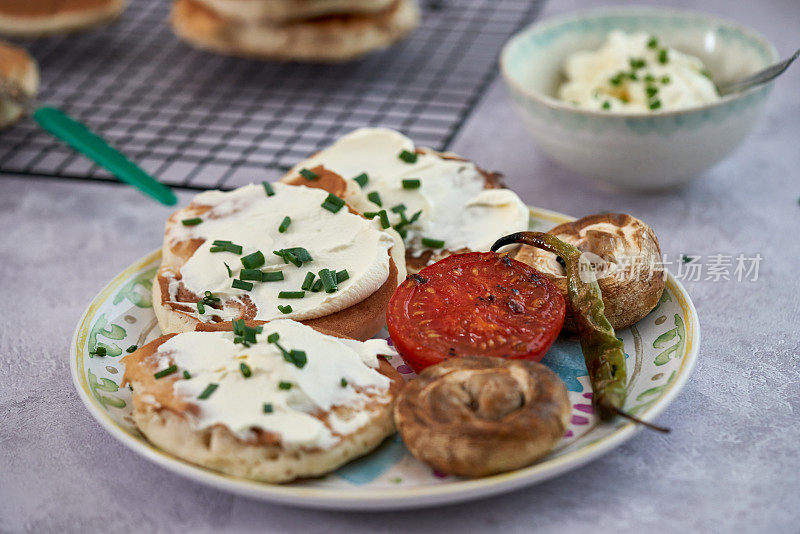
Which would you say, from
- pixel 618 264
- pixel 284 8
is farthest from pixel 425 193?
pixel 284 8

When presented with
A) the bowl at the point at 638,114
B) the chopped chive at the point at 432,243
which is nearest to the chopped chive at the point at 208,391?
the chopped chive at the point at 432,243

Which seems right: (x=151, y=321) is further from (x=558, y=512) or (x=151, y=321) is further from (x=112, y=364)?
(x=558, y=512)

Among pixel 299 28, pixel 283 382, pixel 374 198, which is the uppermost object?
pixel 283 382

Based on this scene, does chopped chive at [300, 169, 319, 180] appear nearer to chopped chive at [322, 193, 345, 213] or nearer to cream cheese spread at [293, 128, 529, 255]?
cream cheese spread at [293, 128, 529, 255]

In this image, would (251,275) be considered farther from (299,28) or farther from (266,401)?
(299,28)

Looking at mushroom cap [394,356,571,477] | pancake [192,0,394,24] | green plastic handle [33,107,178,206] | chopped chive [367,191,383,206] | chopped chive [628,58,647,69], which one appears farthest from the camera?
pancake [192,0,394,24]

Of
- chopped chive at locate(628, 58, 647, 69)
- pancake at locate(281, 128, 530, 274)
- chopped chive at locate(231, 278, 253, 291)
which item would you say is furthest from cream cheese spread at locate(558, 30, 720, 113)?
chopped chive at locate(231, 278, 253, 291)

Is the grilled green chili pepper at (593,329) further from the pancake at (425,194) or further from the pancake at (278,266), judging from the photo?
the pancake at (278,266)
